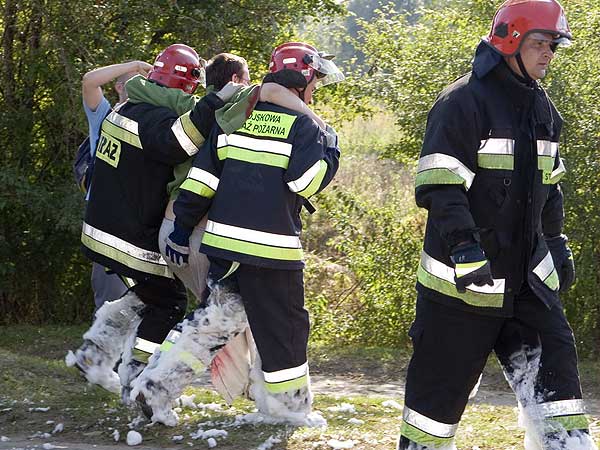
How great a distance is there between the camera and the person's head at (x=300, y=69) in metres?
6.09

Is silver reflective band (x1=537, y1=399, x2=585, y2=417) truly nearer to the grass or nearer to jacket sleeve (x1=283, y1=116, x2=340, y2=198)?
the grass

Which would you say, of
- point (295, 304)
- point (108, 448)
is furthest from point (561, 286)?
point (108, 448)

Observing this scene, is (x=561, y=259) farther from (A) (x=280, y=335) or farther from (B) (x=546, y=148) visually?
(A) (x=280, y=335)

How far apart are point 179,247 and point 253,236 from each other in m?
0.54

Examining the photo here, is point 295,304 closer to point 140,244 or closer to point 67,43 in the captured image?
point 140,244

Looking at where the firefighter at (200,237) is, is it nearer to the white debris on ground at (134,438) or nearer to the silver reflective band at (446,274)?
the white debris on ground at (134,438)

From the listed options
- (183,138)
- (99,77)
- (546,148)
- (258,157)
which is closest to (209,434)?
(258,157)

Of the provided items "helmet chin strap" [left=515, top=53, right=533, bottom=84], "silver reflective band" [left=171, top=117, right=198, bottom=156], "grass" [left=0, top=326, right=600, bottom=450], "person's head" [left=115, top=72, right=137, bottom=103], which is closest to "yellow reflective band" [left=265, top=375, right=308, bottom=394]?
"grass" [left=0, top=326, right=600, bottom=450]

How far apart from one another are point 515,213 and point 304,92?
69.7 inches

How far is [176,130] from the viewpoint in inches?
244

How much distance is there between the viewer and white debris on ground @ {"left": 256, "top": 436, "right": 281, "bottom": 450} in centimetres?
577

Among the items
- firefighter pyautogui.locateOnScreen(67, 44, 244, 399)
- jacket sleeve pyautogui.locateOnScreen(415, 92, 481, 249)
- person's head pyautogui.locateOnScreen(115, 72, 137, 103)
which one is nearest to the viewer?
jacket sleeve pyautogui.locateOnScreen(415, 92, 481, 249)

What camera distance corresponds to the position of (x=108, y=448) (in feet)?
19.6

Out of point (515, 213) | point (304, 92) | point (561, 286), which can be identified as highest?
point (304, 92)
